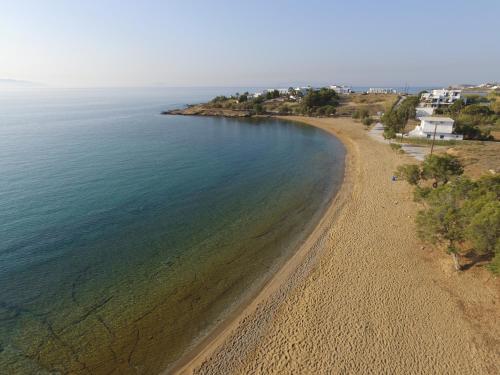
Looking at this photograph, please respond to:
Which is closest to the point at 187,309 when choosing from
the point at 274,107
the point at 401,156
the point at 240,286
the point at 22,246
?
the point at 240,286

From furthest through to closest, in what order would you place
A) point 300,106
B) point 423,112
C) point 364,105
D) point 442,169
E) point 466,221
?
point 364,105 → point 300,106 → point 423,112 → point 442,169 → point 466,221

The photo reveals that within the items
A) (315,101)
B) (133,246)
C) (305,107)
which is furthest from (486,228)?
(315,101)

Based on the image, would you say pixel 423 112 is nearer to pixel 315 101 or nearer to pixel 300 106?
pixel 315 101

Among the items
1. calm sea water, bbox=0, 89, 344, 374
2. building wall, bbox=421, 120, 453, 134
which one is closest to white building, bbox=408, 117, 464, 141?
building wall, bbox=421, 120, 453, 134

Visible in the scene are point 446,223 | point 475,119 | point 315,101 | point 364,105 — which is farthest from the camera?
point 364,105

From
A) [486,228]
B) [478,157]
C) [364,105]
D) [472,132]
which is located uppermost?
[486,228]

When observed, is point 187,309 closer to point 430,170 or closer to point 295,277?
point 295,277
